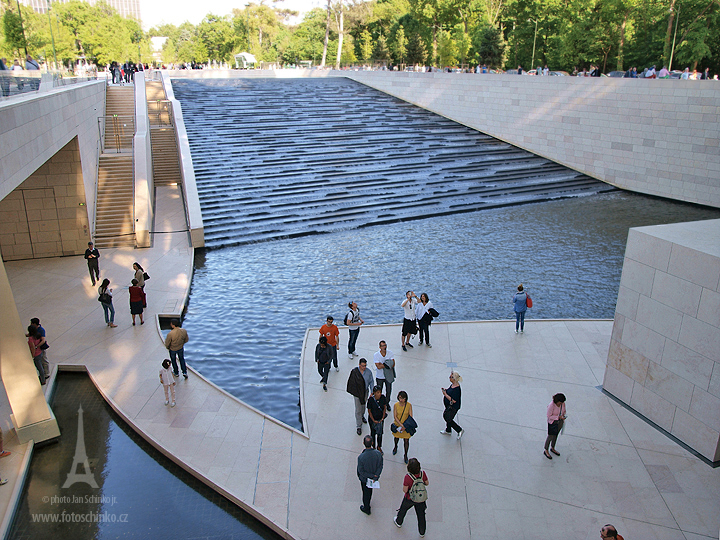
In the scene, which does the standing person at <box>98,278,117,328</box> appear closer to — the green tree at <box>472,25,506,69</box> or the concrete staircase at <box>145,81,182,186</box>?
the concrete staircase at <box>145,81,182,186</box>

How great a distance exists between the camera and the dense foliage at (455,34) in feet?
103

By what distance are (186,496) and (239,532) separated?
0.92 metres

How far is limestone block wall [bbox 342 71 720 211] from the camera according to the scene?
70.0 ft

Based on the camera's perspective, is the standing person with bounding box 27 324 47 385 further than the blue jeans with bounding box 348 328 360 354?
No

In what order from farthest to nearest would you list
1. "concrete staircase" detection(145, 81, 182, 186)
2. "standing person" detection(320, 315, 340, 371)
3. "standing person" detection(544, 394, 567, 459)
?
"concrete staircase" detection(145, 81, 182, 186), "standing person" detection(320, 315, 340, 371), "standing person" detection(544, 394, 567, 459)

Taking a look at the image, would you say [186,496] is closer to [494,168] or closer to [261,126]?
[494,168]

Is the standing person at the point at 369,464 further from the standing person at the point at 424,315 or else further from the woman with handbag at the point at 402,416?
the standing person at the point at 424,315

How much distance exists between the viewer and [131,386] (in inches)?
349

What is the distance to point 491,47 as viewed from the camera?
4306 centimetres

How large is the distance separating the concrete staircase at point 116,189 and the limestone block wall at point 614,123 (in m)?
17.5

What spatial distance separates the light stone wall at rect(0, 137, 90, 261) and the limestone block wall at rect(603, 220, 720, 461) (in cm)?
1359

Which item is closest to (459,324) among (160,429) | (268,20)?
(160,429)

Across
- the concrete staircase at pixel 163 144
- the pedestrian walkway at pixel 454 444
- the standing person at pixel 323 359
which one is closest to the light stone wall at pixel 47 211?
the pedestrian walkway at pixel 454 444

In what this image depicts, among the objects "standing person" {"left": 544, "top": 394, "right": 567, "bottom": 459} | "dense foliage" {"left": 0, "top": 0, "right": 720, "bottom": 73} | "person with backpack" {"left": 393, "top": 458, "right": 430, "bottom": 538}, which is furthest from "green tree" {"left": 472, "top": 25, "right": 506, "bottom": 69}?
"person with backpack" {"left": 393, "top": 458, "right": 430, "bottom": 538}
